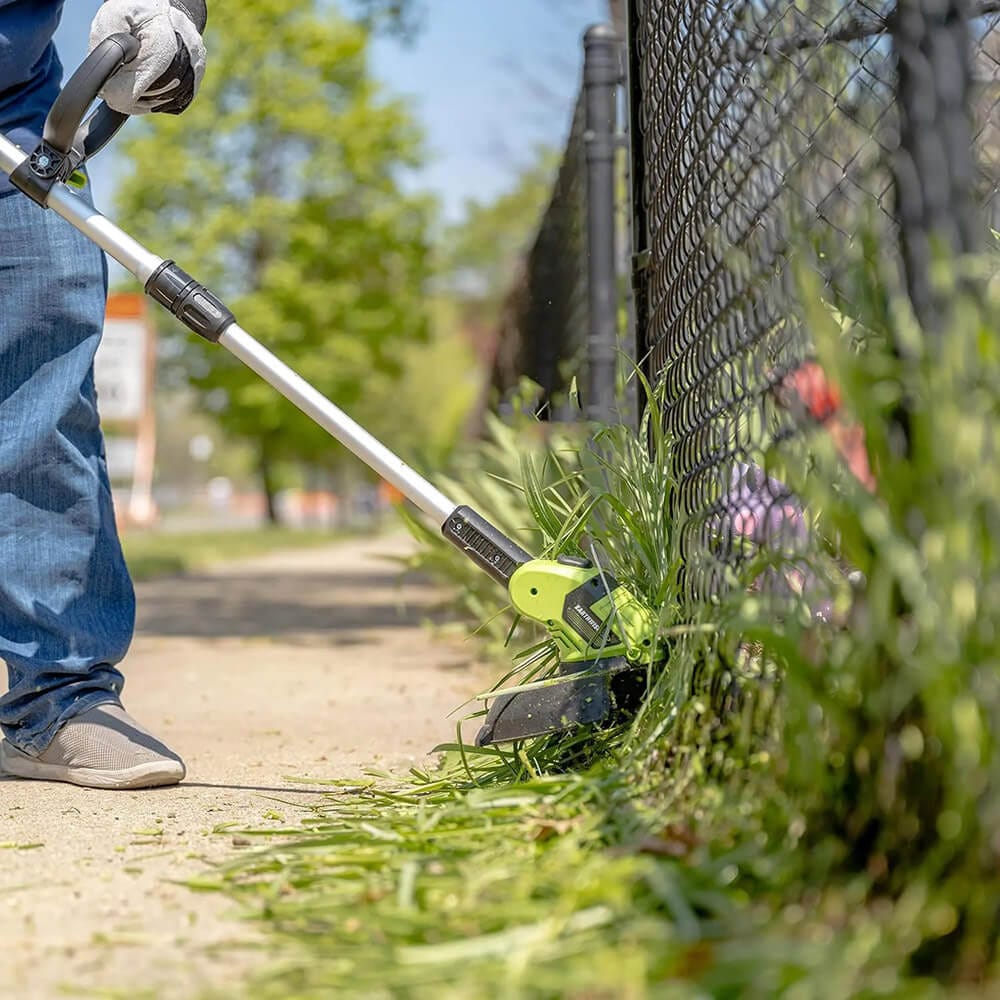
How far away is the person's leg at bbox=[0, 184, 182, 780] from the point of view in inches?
94.6

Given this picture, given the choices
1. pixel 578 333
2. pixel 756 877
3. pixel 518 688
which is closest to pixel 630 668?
pixel 518 688

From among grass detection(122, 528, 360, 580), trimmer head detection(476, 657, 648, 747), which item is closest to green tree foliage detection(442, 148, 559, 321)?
grass detection(122, 528, 360, 580)

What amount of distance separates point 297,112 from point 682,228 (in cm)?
2137

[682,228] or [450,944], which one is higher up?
[682,228]

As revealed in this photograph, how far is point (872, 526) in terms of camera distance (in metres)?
1.18

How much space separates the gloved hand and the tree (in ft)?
63.2

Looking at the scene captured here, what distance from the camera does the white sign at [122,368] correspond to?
47.2ft

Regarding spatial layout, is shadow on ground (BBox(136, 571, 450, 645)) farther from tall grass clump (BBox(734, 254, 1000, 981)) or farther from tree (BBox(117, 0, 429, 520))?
tree (BBox(117, 0, 429, 520))

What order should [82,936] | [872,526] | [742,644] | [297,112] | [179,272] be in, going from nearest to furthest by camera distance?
[872,526]
[82,936]
[742,644]
[179,272]
[297,112]

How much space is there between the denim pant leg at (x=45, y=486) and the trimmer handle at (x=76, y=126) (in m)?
0.16

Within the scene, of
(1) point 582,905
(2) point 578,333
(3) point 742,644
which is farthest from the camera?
(2) point 578,333

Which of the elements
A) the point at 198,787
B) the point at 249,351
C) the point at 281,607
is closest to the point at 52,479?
the point at 249,351

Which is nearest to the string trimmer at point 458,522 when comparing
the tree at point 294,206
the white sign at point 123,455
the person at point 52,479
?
the person at point 52,479

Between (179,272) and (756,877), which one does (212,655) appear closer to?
(179,272)
